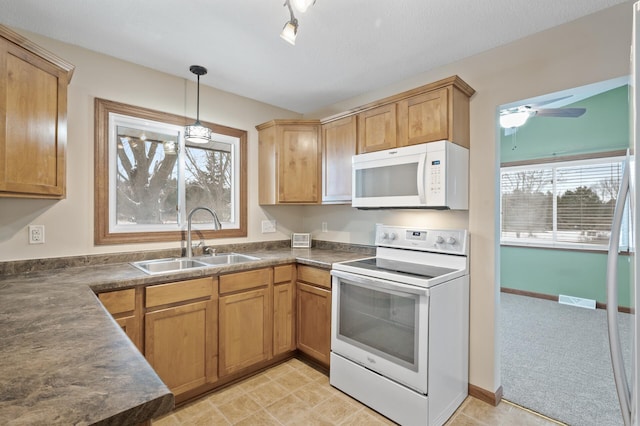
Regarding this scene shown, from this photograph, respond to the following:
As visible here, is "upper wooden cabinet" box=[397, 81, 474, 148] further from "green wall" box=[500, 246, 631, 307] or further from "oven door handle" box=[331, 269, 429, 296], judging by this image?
"green wall" box=[500, 246, 631, 307]

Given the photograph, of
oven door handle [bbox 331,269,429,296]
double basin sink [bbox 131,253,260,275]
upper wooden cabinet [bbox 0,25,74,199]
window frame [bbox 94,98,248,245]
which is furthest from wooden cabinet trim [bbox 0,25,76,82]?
oven door handle [bbox 331,269,429,296]

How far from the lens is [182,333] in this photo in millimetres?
2041

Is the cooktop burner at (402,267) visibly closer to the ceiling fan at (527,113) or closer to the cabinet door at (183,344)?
the cabinet door at (183,344)

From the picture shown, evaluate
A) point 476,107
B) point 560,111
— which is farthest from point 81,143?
point 560,111

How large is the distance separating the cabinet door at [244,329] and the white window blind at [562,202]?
3.62 meters

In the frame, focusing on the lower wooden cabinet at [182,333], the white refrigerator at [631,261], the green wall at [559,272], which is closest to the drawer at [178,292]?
the lower wooden cabinet at [182,333]

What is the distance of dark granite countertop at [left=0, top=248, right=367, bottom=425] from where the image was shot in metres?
0.61

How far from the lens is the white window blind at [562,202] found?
4160 millimetres

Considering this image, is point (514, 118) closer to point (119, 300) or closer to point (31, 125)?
point (119, 300)

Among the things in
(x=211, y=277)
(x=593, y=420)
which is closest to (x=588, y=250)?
(x=593, y=420)

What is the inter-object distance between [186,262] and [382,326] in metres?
1.68

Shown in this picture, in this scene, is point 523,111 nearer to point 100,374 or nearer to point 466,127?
point 466,127

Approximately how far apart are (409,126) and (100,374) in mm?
2188

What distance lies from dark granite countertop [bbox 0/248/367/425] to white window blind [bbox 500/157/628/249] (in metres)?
4.57
